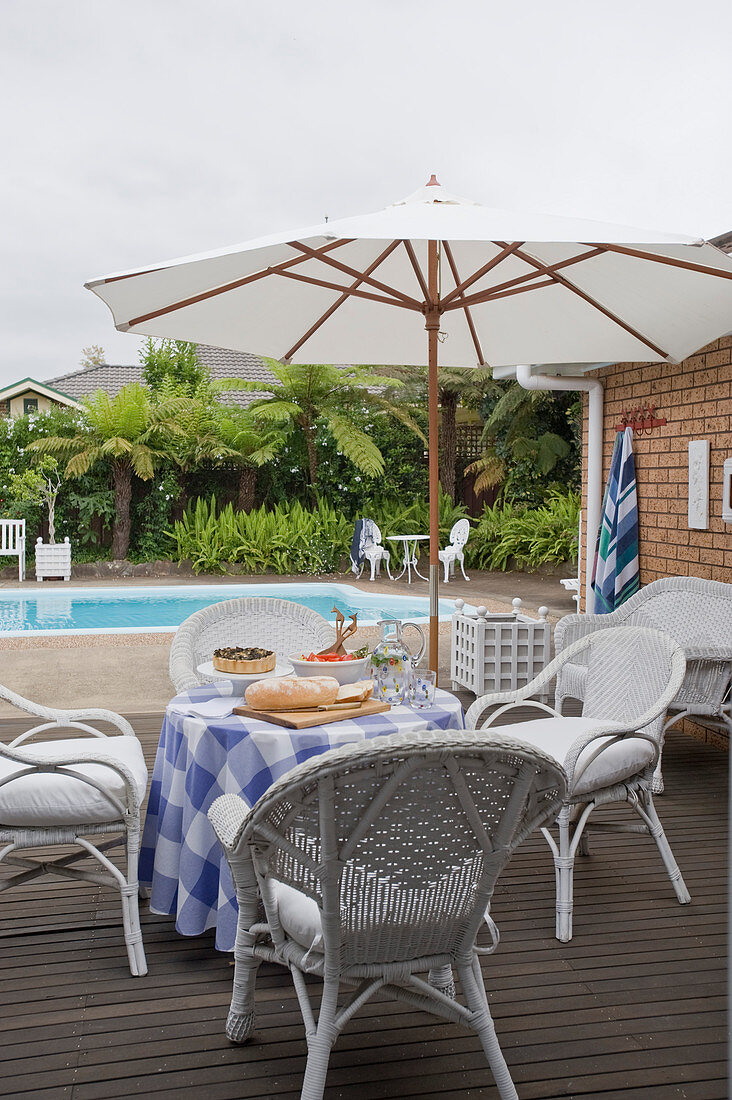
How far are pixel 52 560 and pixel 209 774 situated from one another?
35.0ft

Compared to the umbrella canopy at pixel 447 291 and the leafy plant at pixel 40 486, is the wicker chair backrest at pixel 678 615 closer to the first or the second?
the umbrella canopy at pixel 447 291

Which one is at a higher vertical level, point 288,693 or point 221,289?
point 221,289

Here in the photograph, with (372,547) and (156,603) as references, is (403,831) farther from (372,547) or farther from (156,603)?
(372,547)

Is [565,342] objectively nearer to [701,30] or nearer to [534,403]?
[701,30]

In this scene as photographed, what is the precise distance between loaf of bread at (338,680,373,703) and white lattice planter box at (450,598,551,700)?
2852 millimetres

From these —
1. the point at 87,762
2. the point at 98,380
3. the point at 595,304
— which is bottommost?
the point at 87,762

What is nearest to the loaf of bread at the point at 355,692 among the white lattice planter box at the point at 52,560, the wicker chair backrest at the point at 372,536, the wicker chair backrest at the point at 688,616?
the wicker chair backrest at the point at 688,616

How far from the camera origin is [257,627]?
148 inches

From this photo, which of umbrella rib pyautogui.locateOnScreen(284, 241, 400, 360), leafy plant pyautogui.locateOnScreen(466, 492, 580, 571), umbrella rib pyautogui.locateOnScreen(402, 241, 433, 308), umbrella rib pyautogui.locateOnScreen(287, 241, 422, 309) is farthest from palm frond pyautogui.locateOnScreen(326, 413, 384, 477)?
umbrella rib pyautogui.locateOnScreen(402, 241, 433, 308)

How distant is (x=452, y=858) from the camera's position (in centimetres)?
183

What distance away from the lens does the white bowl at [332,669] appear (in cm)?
286

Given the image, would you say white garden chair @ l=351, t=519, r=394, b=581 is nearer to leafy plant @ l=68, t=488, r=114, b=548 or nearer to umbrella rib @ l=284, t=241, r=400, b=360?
leafy plant @ l=68, t=488, r=114, b=548

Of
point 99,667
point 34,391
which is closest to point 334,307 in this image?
point 99,667

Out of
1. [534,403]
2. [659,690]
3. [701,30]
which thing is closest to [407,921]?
[659,690]
